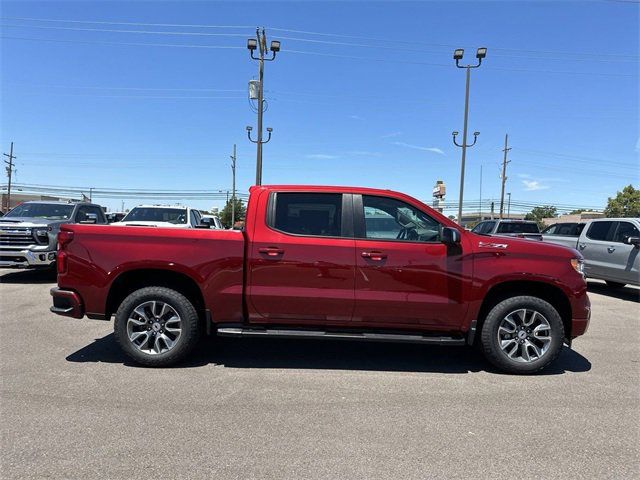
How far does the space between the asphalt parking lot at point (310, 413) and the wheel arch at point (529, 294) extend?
0.63 metres

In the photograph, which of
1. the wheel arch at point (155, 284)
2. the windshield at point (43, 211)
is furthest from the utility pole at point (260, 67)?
the wheel arch at point (155, 284)

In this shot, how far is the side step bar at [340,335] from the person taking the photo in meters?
4.52

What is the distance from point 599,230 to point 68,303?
39.9 feet

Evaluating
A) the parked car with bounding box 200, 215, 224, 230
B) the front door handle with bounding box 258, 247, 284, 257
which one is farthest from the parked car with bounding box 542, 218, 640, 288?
the parked car with bounding box 200, 215, 224, 230

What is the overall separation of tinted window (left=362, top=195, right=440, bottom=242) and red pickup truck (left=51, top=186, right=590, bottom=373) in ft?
0.04

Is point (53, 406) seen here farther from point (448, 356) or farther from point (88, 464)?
point (448, 356)

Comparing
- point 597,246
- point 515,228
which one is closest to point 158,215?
point 515,228

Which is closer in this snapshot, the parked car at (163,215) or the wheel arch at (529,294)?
the wheel arch at (529,294)

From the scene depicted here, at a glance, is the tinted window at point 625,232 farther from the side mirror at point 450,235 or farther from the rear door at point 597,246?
the side mirror at point 450,235

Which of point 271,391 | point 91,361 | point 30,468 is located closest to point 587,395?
point 271,391

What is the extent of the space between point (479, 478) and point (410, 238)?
2.47m

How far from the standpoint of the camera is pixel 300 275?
452 centimetres

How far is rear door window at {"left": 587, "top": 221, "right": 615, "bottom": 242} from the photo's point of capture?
1094 centimetres

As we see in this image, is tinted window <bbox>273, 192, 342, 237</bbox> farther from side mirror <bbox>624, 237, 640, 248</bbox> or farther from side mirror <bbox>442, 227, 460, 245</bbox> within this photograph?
side mirror <bbox>624, 237, 640, 248</bbox>
